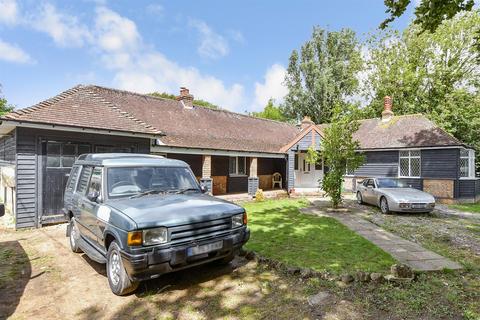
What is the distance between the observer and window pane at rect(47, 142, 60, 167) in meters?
9.46

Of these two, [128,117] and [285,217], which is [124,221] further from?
[128,117]

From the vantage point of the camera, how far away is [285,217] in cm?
1048

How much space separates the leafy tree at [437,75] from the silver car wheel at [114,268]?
27801mm

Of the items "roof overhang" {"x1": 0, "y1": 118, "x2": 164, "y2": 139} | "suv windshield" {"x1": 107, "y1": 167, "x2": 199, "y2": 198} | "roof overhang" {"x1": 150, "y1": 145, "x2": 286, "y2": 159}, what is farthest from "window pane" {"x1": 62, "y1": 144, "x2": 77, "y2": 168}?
"suv windshield" {"x1": 107, "y1": 167, "x2": 199, "y2": 198}

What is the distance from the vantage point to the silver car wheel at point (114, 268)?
4295 mm

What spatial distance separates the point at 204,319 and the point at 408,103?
30.2 m

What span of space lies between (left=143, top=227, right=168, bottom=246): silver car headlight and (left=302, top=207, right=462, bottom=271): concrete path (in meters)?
4.56

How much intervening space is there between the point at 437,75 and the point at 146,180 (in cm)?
3134

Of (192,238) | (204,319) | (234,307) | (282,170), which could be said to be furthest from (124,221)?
(282,170)

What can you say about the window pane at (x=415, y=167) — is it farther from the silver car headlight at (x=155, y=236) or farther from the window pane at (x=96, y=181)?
the window pane at (x=96, y=181)

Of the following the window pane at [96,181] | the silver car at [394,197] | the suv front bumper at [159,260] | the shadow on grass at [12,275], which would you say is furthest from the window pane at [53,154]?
the silver car at [394,197]

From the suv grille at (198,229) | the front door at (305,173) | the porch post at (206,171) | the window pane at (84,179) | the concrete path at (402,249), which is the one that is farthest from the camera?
the front door at (305,173)

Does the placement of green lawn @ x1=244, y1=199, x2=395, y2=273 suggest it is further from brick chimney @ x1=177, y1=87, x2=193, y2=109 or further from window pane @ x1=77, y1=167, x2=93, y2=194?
brick chimney @ x1=177, y1=87, x2=193, y2=109

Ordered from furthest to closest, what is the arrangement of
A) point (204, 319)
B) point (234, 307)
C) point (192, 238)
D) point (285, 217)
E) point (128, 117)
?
point (128, 117) → point (285, 217) → point (192, 238) → point (234, 307) → point (204, 319)
